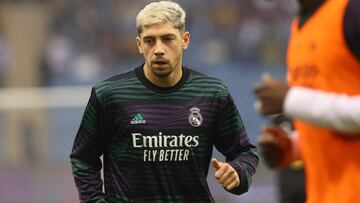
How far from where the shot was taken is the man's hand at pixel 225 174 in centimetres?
446

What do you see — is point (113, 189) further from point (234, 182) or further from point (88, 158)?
point (234, 182)

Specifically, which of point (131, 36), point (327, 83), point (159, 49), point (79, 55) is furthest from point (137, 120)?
point (131, 36)

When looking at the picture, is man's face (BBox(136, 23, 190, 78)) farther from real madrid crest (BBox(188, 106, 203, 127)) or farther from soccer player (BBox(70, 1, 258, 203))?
real madrid crest (BBox(188, 106, 203, 127))

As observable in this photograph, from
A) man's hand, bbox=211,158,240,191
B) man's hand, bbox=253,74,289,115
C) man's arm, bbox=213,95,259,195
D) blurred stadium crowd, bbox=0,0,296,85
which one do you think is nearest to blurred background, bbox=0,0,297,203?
blurred stadium crowd, bbox=0,0,296,85

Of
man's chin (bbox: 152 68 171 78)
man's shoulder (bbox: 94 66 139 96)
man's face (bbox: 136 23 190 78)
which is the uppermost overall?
man's face (bbox: 136 23 190 78)

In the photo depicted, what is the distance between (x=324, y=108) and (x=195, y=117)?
1.30 meters

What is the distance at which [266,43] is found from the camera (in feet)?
53.2

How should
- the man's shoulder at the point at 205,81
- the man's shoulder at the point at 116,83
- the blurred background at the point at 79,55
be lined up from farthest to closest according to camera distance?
1. the blurred background at the point at 79,55
2. the man's shoulder at the point at 205,81
3. the man's shoulder at the point at 116,83

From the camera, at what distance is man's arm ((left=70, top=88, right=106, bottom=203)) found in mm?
4781

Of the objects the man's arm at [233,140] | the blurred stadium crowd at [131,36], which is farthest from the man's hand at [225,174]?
the blurred stadium crowd at [131,36]

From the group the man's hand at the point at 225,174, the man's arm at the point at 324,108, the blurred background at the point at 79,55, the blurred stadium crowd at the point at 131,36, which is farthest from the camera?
the blurred stadium crowd at the point at 131,36

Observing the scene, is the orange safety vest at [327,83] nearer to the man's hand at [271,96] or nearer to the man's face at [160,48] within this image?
the man's hand at [271,96]

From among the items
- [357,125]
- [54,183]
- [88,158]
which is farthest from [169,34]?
[54,183]

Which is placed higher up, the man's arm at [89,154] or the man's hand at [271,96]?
the man's hand at [271,96]
